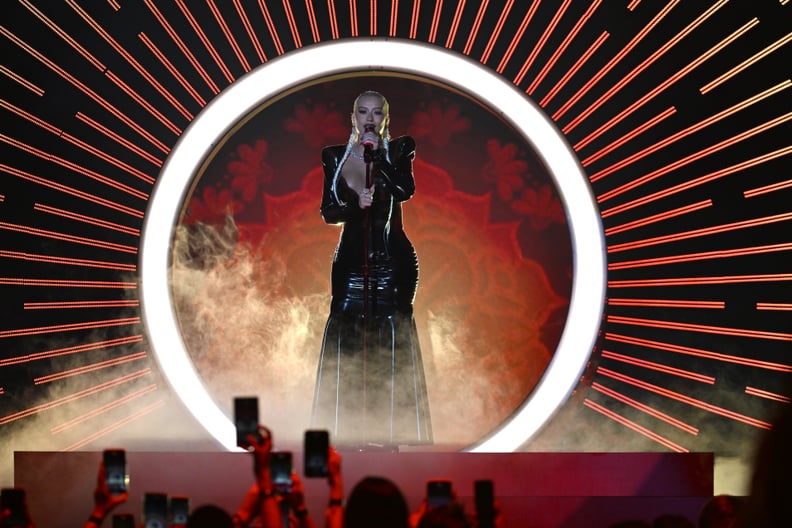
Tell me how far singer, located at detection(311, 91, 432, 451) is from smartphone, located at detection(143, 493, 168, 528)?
2.95 m

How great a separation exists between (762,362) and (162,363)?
402 centimetres

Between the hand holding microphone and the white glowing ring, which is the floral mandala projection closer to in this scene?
the white glowing ring

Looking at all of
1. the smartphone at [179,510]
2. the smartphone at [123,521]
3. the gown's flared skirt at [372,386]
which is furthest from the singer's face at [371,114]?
the smartphone at [123,521]

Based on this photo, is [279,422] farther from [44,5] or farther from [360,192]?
[44,5]

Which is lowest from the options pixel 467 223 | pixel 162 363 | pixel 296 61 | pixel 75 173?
pixel 162 363

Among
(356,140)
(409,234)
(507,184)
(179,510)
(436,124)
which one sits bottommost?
(179,510)

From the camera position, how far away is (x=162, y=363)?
21.1ft

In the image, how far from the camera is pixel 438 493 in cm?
309

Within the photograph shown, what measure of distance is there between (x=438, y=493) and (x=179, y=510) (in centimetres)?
111

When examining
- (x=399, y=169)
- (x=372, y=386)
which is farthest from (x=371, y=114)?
(x=372, y=386)

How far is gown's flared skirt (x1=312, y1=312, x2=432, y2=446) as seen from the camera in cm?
623

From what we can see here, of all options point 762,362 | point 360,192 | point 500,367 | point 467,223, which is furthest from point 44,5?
point 762,362

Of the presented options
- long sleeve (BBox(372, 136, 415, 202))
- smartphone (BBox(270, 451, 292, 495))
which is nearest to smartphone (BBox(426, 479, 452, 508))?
smartphone (BBox(270, 451, 292, 495))

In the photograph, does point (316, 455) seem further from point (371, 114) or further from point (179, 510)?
point (371, 114)
